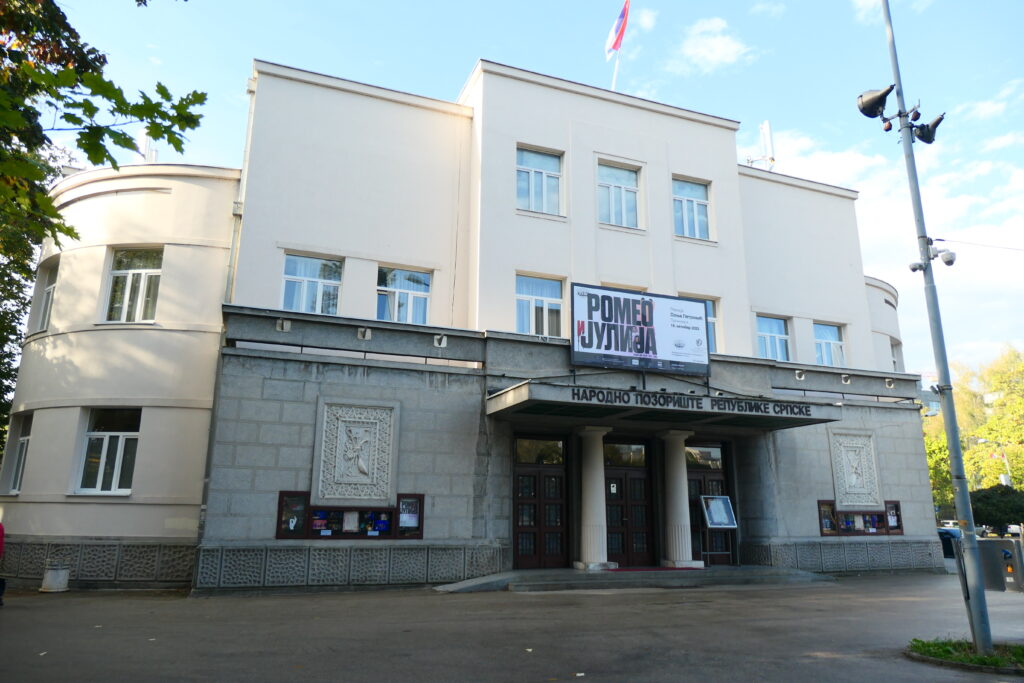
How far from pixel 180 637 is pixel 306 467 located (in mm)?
5769

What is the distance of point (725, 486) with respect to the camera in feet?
66.4

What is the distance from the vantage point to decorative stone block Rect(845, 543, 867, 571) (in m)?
19.7

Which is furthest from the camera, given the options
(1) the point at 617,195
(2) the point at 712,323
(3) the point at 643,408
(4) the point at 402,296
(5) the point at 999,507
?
(5) the point at 999,507

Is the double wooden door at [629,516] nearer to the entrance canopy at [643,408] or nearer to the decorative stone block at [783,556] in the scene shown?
the entrance canopy at [643,408]

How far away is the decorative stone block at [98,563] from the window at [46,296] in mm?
6513

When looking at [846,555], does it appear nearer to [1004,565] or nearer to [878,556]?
[878,556]

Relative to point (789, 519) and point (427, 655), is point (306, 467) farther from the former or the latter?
point (789, 519)

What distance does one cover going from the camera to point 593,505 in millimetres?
17328

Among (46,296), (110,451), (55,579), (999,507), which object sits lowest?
(55,579)

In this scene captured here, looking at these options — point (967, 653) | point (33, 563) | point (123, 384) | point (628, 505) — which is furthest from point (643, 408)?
point (33, 563)

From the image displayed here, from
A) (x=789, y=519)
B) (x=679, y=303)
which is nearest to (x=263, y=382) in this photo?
(x=679, y=303)

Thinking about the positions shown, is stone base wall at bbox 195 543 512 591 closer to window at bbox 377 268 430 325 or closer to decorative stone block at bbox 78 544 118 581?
decorative stone block at bbox 78 544 118 581

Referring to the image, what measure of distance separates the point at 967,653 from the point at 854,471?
13.0 m

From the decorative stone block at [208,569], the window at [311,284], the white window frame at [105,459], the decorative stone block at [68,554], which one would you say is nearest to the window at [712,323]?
A: the window at [311,284]
